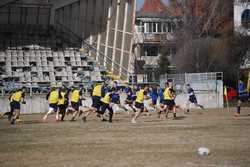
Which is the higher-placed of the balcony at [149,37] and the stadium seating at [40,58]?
the balcony at [149,37]

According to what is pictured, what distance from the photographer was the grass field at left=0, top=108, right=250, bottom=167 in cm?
1387

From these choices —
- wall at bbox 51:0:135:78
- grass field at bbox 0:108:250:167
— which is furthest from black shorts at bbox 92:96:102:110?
wall at bbox 51:0:135:78

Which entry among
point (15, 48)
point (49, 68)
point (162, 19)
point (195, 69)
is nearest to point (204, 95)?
A: point (195, 69)

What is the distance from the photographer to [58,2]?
70375 mm

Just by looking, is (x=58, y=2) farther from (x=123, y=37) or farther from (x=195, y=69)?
(x=195, y=69)

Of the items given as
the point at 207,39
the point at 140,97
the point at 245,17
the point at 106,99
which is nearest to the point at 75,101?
the point at 106,99

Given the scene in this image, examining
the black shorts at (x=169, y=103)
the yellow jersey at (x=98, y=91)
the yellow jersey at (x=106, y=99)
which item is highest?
the yellow jersey at (x=98, y=91)

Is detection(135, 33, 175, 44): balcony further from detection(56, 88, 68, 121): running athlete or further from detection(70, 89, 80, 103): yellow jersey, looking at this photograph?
detection(56, 88, 68, 121): running athlete

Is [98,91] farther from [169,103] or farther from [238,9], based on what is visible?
[238,9]

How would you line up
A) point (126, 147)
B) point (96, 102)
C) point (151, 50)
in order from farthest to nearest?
1. point (151, 50)
2. point (96, 102)
3. point (126, 147)

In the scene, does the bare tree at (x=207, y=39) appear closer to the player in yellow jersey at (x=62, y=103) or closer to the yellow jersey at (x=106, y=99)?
the player in yellow jersey at (x=62, y=103)

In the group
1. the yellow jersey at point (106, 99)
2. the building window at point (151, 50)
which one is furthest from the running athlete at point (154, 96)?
the building window at point (151, 50)

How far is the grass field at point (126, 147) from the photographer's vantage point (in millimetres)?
13867

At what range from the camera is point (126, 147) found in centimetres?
1689
